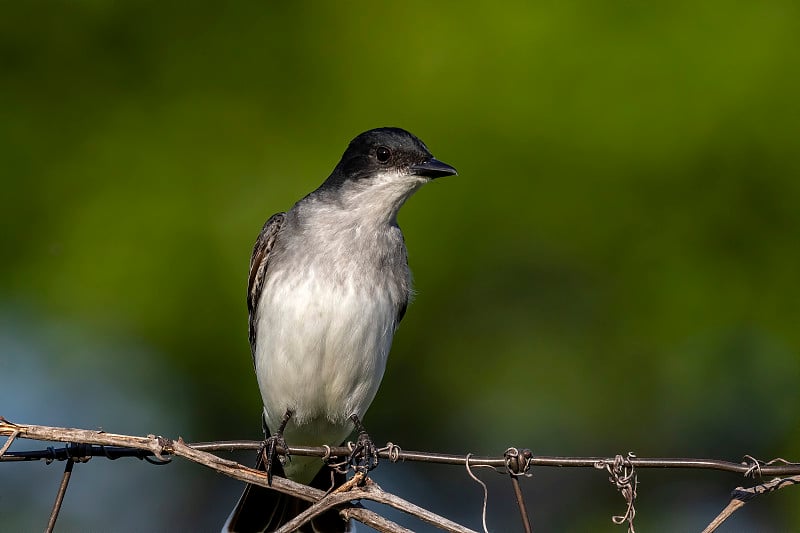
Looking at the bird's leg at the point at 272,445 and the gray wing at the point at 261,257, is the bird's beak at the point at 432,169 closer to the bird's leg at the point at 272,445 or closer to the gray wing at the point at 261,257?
the gray wing at the point at 261,257

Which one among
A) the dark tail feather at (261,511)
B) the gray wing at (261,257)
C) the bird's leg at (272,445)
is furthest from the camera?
the gray wing at (261,257)

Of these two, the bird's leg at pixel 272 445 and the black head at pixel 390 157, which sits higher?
the black head at pixel 390 157

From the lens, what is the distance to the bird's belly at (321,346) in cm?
408

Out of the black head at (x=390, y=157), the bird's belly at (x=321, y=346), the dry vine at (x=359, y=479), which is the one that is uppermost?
the black head at (x=390, y=157)

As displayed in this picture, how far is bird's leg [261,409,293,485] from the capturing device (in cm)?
293

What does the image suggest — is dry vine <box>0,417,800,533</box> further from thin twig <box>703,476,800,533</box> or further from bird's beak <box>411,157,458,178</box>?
bird's beak <box>411,157,458,178</box>

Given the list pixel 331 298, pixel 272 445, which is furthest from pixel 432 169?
pixel 272 445

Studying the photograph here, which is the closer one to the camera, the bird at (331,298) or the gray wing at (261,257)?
the bird at (331,298)

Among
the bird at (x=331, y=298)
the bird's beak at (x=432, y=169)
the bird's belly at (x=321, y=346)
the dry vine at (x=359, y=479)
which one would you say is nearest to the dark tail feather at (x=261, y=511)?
the bird at (x=331, y=298)

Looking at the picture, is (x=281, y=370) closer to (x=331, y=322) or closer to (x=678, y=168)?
(x=331, y=322)

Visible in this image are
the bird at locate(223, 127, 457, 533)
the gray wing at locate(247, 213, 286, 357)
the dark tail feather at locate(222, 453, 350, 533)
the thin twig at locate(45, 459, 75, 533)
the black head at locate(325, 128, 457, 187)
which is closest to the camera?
the thin twig at locate(45, 459, 75, 533)

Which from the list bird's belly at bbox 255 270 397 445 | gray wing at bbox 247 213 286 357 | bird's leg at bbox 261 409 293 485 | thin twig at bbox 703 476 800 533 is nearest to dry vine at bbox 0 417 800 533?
thin twig at bbox 703 476 800 533

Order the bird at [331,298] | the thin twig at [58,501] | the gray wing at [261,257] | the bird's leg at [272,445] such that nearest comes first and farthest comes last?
the thin twig at [58,501]
the bird's leg at [272,445]
the bird at [331,298]
the gray wing at [261,257]

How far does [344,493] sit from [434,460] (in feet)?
0.82
